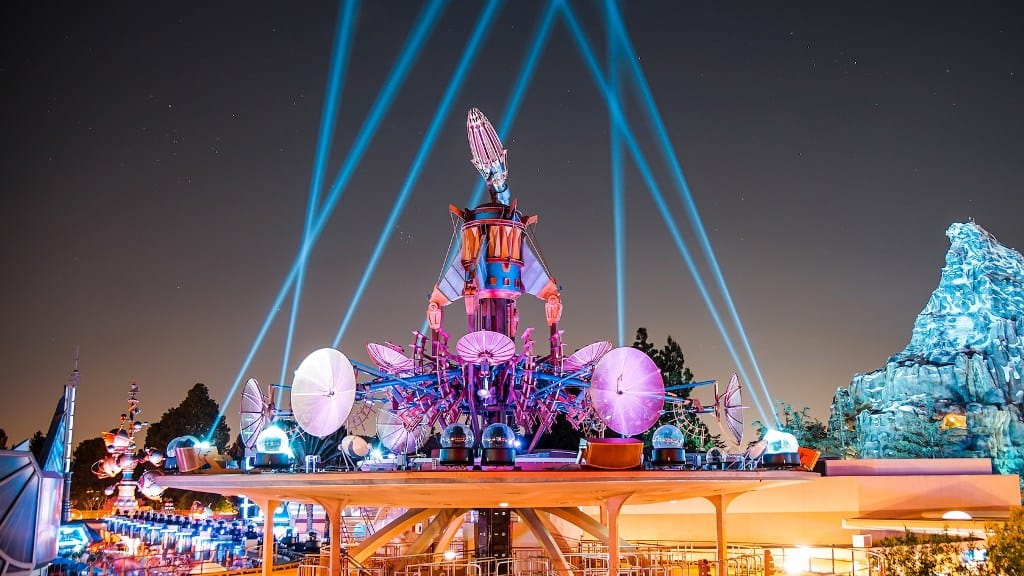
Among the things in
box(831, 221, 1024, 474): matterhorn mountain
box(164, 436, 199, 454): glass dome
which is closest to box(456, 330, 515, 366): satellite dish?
box(164, 436, 199, 454): glass dome

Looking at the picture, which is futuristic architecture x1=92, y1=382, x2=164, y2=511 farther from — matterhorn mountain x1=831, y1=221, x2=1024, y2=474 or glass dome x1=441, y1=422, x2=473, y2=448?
matterhorn mountain x1=831, y1=221, x2=1024, y2=474

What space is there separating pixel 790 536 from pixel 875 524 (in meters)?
4.02

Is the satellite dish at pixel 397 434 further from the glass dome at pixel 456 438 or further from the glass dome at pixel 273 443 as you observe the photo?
the glass dome at pixel 456 438

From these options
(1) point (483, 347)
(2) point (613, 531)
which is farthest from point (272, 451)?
(2) point (613, 531)

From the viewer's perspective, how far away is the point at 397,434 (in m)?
37.2

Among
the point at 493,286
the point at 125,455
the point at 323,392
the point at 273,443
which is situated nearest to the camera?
the point at 273,443

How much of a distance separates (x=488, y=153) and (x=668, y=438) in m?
14.9

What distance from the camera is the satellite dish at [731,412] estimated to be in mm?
29219

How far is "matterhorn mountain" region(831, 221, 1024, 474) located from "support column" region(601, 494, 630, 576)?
5780 cm

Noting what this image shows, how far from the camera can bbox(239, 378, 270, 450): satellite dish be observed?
2920cm

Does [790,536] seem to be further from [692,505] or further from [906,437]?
[906,437]

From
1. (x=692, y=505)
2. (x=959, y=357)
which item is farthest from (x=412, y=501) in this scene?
(x=959, y=357)

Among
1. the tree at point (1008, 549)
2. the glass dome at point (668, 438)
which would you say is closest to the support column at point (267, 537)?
the glass dome at point (668, 438)

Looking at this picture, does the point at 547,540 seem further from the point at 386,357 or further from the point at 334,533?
the point at 386,357
